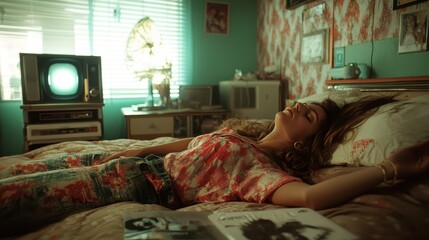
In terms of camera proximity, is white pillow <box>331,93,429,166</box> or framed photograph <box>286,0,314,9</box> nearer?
white pillow <box>331,93,429,166</box>

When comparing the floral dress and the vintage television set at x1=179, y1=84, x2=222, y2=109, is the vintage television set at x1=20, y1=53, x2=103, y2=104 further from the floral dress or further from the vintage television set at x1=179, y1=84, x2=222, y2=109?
the floral dress

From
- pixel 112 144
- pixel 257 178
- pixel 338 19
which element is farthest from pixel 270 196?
pixel 338 19

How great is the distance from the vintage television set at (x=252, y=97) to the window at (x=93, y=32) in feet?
2.25

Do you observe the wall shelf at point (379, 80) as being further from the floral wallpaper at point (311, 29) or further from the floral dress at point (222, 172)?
the floral dress at point (222, 172)

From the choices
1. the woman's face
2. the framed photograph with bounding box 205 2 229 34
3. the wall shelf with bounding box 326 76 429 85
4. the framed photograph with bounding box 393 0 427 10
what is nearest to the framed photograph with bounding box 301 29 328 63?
the wall shelf with bounding box 326 76 429 85

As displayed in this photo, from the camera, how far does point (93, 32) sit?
9.33ft

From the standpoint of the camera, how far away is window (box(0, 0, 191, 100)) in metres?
2.62

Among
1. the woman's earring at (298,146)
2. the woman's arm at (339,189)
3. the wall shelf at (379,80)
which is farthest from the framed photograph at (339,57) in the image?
the woman's arm at (339,189)

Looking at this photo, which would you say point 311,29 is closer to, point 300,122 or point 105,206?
point 300,122

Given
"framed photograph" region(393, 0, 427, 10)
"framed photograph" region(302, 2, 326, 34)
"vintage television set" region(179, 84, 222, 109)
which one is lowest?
"vintage television set" region(179, 84, 222, 109)

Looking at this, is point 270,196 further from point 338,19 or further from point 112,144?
point 338,19

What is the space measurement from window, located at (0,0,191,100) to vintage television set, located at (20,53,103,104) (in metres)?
0.47

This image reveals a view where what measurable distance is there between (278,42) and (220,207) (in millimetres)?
2475

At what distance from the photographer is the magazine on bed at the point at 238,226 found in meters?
0.57
